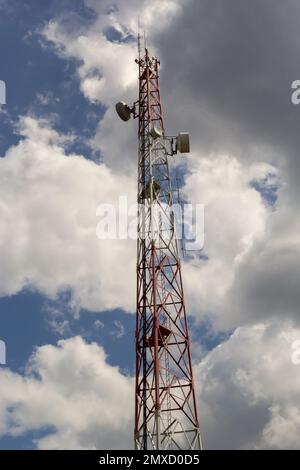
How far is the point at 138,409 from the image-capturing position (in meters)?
48.3

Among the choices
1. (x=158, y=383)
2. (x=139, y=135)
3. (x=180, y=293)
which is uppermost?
(x=139, y=135)

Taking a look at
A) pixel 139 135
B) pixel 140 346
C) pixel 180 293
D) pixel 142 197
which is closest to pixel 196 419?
pixel 140 346

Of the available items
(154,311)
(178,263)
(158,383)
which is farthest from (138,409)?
(178,263)

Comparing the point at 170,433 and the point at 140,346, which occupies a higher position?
the point at 140,346

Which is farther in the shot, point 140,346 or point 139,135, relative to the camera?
point 139,135
